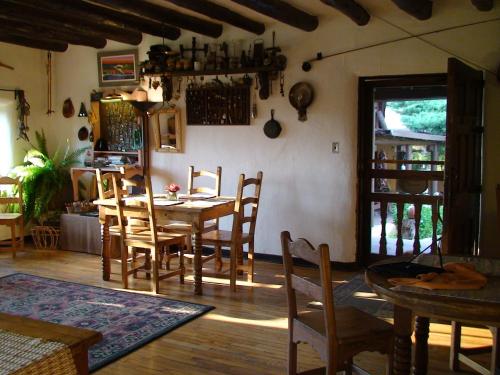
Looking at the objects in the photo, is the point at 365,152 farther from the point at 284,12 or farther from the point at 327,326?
the point at 327,326

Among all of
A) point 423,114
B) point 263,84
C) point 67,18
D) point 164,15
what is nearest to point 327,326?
point 423,114

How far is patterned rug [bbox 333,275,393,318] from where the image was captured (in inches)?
162

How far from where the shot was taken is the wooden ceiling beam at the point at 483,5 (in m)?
4.23

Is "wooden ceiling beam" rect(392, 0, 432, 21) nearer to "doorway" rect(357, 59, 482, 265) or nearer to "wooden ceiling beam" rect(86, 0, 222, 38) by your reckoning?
"doorway" rect(357, 59, 482, 265)

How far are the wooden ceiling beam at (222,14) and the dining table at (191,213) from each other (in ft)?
5.67

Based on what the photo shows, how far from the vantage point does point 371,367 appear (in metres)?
3.21

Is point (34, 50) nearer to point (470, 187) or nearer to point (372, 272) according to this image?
point (470, 187)

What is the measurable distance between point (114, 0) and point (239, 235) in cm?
234

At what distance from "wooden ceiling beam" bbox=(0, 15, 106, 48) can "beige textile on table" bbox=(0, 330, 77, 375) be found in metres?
4.38

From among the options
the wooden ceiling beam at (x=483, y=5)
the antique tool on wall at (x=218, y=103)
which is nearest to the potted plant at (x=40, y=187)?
the antique tool on wall at (x=218, y=103)

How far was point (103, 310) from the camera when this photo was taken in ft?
13.5

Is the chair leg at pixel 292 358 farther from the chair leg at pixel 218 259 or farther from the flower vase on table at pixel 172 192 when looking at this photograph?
the flower vase on table at pixel 172 192

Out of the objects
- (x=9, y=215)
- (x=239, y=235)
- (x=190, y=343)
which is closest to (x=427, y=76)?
(x=239, y=235)

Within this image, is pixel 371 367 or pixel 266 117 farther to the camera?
pixel 266 117
